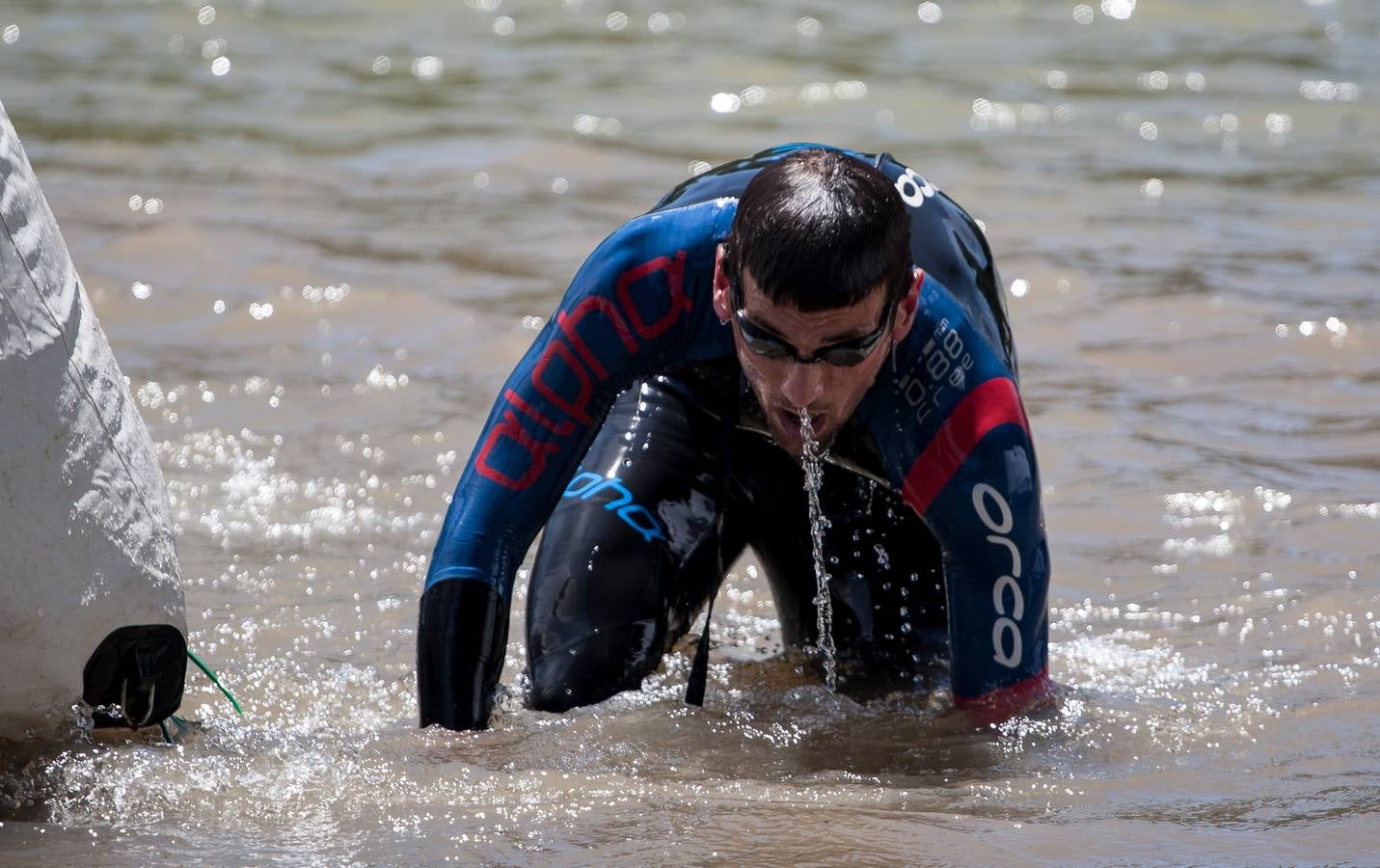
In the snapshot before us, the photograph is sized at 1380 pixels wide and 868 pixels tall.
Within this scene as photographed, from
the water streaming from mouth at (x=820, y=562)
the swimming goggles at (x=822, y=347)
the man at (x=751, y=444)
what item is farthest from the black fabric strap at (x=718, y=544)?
the swimming goggles at (x=822, y=347)

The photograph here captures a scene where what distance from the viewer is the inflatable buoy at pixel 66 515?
8.16ft

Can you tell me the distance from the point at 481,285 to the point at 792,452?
13.5 ft

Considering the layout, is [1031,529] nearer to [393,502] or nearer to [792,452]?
[792,452]

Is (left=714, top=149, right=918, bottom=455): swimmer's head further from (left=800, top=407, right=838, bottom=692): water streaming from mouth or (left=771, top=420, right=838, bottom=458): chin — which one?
(left=800, top=407, right=838, bottom=692): water streaming from mouth

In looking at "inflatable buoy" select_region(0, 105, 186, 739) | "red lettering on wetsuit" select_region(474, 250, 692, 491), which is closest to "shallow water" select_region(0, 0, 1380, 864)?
"inflatable buoy" select_region(0, 105, 186, 739)

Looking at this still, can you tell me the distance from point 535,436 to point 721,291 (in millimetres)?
428

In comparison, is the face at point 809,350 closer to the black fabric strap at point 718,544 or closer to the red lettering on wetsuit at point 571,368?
the red lettering on wetsuit at point 571,368

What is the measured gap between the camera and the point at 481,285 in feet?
23.8

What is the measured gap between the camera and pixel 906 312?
9.95 feet

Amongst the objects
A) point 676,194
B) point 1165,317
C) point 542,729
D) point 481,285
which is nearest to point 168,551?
point 542,729

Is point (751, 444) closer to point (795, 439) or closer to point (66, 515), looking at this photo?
point (795, 439)

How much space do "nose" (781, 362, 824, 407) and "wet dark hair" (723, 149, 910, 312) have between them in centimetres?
12

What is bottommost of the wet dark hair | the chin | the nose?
the chin

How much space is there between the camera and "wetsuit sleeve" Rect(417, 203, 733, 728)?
3.15m
